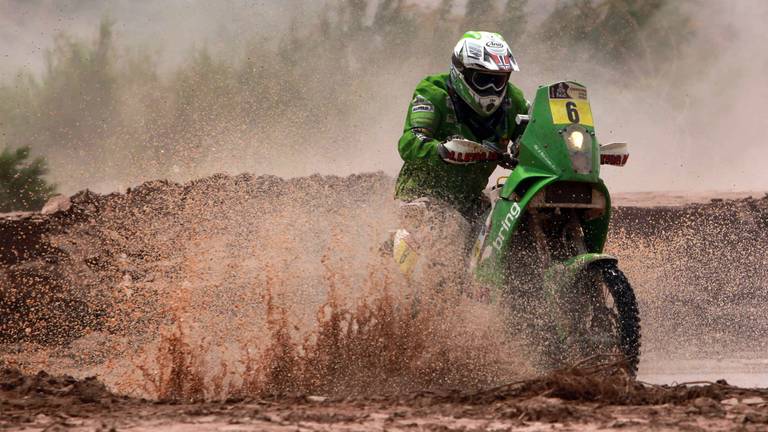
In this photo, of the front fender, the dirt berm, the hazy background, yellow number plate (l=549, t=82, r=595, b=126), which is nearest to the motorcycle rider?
the front fender

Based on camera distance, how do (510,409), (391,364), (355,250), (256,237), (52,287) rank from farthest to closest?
(256,237) → (52,287) → (355,250) → (391,364) → (510,409)

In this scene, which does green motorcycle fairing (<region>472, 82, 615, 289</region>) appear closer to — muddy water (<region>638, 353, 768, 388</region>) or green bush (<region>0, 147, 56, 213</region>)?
muddy water (<region>638, 353, 768, 388</region>)

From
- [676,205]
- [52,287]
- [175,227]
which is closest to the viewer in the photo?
[52,287]

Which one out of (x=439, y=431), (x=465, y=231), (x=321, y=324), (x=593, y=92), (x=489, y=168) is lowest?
(x=439, y=431)

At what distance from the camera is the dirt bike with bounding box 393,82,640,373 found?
6.14 meters

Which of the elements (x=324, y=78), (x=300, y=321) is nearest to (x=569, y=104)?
(x=300, y=321)

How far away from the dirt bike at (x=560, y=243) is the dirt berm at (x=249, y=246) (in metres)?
1.58

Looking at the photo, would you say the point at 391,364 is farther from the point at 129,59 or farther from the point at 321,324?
the point at 129,59

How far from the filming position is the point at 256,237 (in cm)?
1070

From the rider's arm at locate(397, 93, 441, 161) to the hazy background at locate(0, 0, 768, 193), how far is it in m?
7.71

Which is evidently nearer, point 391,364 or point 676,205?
point 391,364

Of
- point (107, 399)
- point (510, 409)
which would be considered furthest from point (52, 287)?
point (510, 409)

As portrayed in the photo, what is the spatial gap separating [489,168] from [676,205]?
610 centimetres

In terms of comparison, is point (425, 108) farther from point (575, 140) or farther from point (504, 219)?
point (575, 140)
